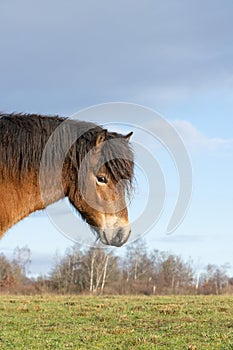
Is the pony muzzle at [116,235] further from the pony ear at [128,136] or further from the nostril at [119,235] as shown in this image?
the pony ear at [128,136]

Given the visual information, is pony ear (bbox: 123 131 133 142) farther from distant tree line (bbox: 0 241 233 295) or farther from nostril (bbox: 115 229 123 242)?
distant tree line (bbox: 0 241 233 295)

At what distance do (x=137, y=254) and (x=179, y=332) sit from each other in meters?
59.0

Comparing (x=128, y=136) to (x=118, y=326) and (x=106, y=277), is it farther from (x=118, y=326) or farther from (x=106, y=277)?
(x=106, y=277)

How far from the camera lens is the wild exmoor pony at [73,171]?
6.50 metres

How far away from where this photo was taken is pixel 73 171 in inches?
261

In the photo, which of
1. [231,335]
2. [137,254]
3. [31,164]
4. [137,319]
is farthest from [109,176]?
[137,254]

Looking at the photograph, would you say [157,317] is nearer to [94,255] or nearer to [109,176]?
[109,176]

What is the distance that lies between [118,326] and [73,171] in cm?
1113

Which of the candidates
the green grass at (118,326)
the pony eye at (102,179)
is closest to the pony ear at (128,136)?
the pony eye at (102,179)

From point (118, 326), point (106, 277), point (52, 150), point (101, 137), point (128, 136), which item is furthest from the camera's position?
point (106, 277)

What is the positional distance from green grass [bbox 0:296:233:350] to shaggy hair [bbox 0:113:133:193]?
7.62 meters

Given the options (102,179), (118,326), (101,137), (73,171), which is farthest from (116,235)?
(118,326)

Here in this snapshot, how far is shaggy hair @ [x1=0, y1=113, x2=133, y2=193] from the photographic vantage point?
6496 millimetres

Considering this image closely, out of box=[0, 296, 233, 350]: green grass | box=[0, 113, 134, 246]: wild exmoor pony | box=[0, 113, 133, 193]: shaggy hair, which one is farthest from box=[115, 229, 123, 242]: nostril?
box=[0, 296, 233, 350]: green grass
